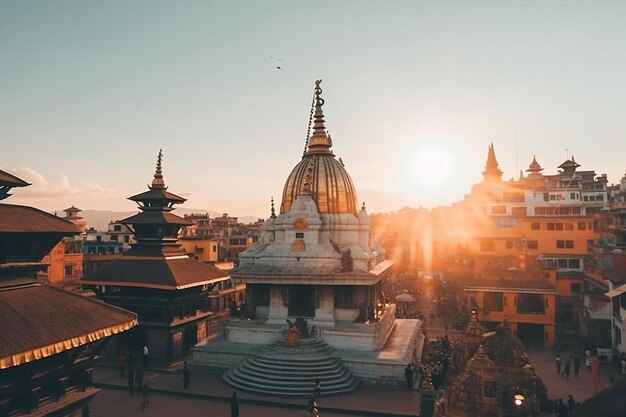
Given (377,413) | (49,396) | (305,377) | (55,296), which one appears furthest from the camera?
(305,377)

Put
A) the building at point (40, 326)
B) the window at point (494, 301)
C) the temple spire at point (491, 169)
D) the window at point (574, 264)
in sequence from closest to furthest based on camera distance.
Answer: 1. the building at point (40, 326)
2. the window at point (494, 301)
3. the window at point (574, 264)
4. the temple spire at point (491, 169)

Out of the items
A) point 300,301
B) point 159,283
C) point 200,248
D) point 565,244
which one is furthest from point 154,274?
point 565,244

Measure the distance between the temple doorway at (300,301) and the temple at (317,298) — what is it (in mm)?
60

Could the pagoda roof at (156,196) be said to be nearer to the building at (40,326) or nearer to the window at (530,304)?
the building at (40,326)

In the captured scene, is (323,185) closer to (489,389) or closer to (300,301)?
(300,301)

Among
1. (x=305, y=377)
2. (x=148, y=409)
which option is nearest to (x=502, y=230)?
(x=305, y=377)

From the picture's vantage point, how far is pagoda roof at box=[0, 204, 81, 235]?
14922 millimetres

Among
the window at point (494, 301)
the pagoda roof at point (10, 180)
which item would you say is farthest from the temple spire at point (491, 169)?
the pagoda roof at point (10, 180)

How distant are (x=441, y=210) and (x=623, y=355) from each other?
11756 cm

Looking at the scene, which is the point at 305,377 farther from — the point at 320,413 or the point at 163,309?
the point at 163,309

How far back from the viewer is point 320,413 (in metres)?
20.7

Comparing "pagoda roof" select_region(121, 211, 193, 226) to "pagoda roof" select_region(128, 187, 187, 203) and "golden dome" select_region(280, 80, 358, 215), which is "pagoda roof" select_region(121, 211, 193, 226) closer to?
"pagoda roof" select_region(128, 187, 187, 203)

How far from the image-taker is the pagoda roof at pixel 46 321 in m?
12.8

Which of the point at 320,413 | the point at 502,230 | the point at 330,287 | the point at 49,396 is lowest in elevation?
the point at 320,413
